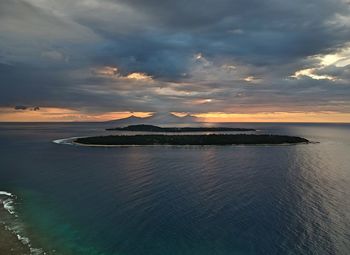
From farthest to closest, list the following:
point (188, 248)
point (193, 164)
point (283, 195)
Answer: point (193, 164)
point (283, 195)
point (188, 248)

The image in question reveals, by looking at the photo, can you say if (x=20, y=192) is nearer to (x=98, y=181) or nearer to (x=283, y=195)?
(x=98, y=181)

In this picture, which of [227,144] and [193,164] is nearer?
[193,164]

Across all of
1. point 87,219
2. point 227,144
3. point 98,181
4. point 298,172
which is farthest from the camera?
point 227,144

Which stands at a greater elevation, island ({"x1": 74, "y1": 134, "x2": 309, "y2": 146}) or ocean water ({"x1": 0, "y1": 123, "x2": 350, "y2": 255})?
island ({"x1": 74, "y1": 134, "x2": 309, "y2": 146})

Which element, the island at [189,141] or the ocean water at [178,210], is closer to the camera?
the ocean water at [178,210]

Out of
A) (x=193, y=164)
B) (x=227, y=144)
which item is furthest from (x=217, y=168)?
(x=227, y=144)

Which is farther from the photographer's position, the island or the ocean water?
the island

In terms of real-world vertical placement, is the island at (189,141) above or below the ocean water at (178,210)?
above

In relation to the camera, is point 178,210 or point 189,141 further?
point 189,141
